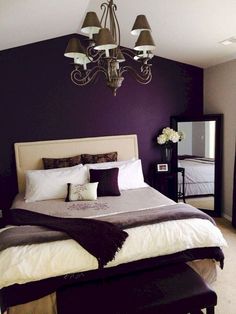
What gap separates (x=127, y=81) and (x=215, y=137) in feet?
5.28

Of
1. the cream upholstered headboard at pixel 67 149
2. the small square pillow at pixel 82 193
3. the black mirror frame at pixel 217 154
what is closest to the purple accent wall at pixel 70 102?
the cream upholstered headboard at pixel 67 149

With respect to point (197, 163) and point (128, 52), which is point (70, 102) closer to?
point (128, 52)

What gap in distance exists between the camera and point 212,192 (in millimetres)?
4418

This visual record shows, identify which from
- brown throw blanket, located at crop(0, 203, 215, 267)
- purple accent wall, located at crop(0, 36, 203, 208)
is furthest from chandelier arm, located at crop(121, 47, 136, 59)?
brown throw blanket, located at crop(0, 203, 215, 267)

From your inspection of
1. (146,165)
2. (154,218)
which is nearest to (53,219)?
(154,218)

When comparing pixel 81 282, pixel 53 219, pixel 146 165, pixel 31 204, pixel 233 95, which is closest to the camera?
pixel 81 282

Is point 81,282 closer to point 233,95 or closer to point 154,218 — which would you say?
point 154,218

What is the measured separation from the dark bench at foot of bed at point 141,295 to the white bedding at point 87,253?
0.17m

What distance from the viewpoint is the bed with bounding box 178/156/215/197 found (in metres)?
4.39

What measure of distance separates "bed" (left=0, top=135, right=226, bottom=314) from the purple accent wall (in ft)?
4.14

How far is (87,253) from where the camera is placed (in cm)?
219

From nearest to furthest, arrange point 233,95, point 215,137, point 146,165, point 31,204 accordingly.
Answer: point 31,204
point 233,95
point 215,137
point 146,165

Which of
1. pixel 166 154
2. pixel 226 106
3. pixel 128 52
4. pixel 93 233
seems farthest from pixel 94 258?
pixel 128 52

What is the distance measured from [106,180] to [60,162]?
86cm
